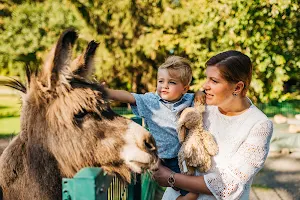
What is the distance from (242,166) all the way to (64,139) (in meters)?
1.06

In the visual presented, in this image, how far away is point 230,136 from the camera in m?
2.36

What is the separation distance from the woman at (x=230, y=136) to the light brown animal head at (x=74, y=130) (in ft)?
1.02

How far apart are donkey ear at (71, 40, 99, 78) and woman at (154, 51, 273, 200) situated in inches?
31.1

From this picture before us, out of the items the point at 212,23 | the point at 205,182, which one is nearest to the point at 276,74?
the point at 212,23

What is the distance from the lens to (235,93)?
239cm

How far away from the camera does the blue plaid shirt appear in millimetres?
2922

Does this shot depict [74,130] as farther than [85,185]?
Yes

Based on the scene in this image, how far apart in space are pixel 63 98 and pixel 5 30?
63.1ft

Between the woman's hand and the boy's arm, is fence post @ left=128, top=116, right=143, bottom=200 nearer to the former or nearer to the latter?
the boy's arm

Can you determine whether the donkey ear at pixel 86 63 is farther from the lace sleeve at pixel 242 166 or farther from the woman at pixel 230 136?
the lace sleeve at pixel 242 166

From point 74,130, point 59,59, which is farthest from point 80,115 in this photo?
point 59,59

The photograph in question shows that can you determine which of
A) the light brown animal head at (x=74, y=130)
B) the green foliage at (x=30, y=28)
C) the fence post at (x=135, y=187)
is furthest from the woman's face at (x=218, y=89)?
the green foliage at (x=30, y=28)

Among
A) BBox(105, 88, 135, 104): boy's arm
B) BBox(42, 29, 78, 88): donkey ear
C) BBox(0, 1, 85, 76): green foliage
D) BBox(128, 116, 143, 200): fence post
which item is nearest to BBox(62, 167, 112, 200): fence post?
BBox(42, 29, 78, 88): donkey ear

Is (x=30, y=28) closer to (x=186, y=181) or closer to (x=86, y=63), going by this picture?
(x=86, y=63)
